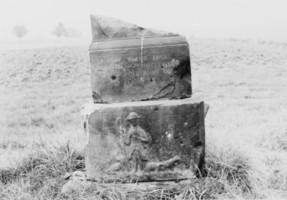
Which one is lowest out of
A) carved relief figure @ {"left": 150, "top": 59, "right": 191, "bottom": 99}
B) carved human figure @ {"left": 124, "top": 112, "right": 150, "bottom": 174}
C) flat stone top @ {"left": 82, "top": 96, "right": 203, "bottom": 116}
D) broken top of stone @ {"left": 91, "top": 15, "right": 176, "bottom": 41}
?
carved human figure @ {"left": 124, "top": 112, "right": 150, "bottom": 174}

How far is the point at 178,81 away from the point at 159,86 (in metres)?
0.20

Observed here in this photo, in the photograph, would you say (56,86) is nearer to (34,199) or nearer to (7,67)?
(7,67)

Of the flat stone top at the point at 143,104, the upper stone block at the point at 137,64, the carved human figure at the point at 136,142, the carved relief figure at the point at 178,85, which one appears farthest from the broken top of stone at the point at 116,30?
the carved human figure at the point at 136,142

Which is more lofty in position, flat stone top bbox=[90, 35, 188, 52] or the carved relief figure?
flat stone top bbox=[90, 35, 188, 52]

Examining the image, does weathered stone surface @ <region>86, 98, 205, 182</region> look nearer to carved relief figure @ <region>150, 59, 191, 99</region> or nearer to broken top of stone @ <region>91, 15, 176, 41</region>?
carved relief figure @ <region>150, 59, 191, 99</region>

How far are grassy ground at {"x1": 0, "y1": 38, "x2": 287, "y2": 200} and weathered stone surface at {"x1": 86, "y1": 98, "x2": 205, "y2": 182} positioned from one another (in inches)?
9.9

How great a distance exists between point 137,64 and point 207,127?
11.0 feet

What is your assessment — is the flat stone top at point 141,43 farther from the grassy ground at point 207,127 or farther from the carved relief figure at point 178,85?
the grassy ground at point 207,127

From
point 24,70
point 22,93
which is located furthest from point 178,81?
point 24,70

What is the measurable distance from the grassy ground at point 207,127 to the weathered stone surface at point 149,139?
0.25 metres

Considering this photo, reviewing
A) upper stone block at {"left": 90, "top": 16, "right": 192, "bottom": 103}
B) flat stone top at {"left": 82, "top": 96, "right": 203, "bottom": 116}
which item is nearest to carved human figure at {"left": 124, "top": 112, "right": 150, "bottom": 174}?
flat stone top at {"left": 82, "top": 96, "right": 203, "bottom": 116}

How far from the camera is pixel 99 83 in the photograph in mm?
4527

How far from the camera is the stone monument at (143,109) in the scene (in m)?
4.44

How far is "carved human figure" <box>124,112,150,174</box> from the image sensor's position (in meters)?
4.43
